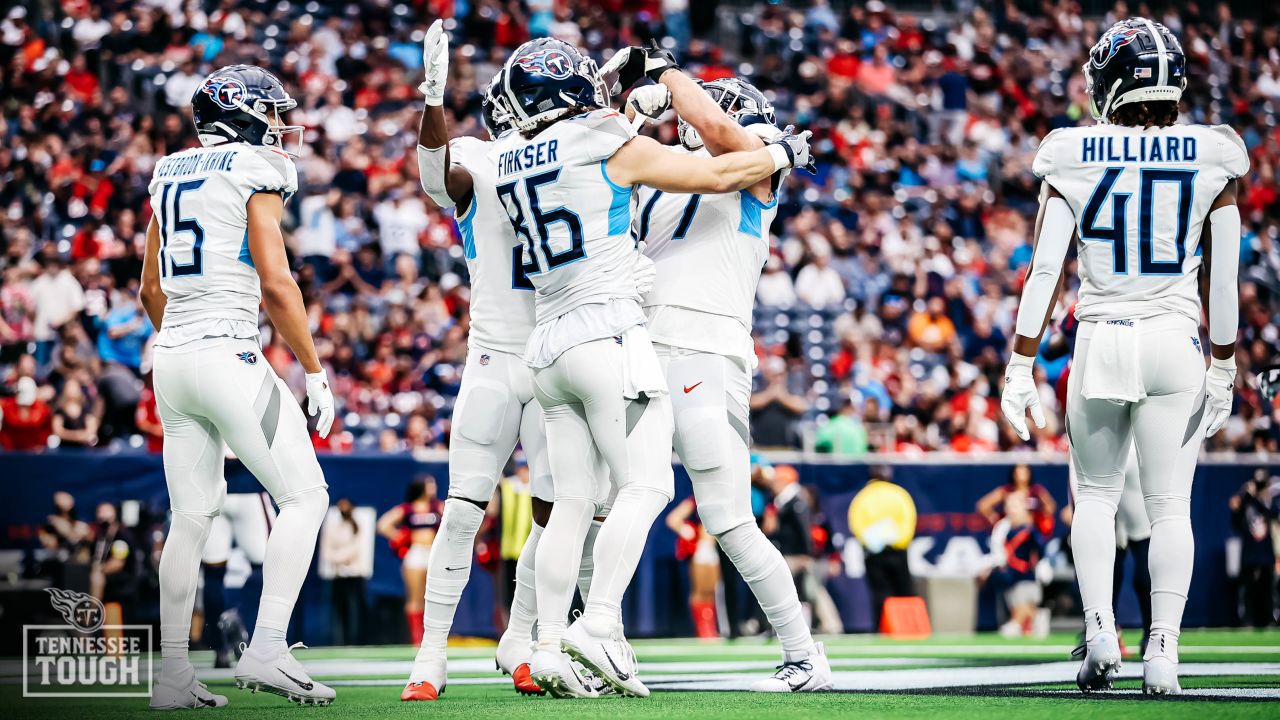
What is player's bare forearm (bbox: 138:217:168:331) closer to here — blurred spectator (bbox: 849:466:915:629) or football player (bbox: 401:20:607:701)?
football player (bbox: 401:20:607:701)

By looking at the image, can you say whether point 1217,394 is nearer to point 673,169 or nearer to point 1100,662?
point 1100,662

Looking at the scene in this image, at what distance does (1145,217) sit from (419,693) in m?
3.55

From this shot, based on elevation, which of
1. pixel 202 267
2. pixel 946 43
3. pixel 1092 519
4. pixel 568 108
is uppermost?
pixel 946 43

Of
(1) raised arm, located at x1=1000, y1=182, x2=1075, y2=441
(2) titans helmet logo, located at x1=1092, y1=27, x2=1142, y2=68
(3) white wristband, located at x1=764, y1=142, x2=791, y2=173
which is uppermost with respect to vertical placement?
(2) titans helmet logo, located at x1=1092, y1=27, x2=1142, y2=68

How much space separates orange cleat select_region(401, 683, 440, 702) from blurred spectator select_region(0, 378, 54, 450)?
7.65 meters

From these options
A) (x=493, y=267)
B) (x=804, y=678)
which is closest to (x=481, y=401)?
(x=493, y=267)

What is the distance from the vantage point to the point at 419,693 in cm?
639

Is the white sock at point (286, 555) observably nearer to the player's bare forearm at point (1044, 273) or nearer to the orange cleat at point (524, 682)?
the orange cleat at point (524, 682)

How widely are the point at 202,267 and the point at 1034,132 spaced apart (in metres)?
17.8

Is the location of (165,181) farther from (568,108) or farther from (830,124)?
(830,124)

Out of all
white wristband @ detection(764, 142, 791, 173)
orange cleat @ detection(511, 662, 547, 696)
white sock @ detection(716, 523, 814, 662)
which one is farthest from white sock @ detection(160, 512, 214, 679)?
white wristband @ detection(764, 142, 791, 173)

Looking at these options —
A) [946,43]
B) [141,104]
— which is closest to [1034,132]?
[946,43]

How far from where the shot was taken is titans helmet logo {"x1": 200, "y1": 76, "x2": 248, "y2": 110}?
6.24 metres

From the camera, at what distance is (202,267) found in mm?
6129
